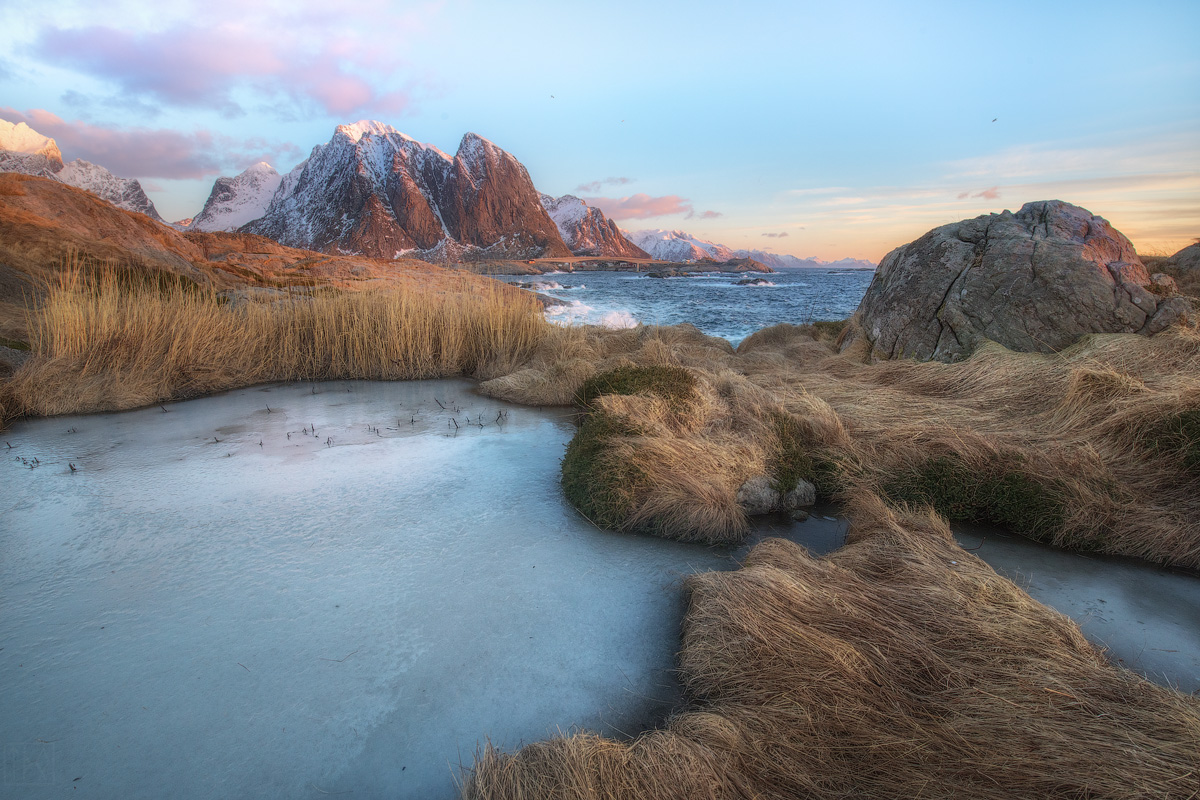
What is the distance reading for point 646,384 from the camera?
17.0 ft

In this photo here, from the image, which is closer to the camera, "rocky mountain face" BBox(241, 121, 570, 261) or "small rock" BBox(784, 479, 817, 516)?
"small rock" BBox(784, 479, 817, 516)

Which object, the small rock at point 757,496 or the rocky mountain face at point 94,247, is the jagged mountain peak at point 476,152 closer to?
the rocky mountain face at point 94,247

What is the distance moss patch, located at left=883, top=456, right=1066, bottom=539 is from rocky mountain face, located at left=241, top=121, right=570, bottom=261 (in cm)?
9368

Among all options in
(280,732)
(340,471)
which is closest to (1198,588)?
(280,732)

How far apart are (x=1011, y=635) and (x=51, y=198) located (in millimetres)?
14209

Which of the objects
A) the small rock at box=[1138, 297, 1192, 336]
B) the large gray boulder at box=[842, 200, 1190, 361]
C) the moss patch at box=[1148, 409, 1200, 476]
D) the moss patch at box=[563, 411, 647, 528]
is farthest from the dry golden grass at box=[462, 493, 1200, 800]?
the small rock at box=[1138, 297, 1192, 336]

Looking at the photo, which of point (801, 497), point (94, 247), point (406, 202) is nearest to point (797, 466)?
point (801, 497)

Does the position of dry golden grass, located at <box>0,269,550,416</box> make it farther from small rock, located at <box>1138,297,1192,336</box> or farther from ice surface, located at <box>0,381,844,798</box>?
small rock, located at <box>1138,297,1192,336</box>

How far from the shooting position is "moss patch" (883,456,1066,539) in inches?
141

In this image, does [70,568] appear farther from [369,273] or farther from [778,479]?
[369,273]

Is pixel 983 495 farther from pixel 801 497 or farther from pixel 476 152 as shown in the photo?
pixel 476 152

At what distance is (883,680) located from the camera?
6.51 ft

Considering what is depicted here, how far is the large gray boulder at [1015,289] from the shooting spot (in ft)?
19.2

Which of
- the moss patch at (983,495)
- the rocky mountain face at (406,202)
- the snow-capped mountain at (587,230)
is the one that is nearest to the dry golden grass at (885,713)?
the moss patch at (983,495)
